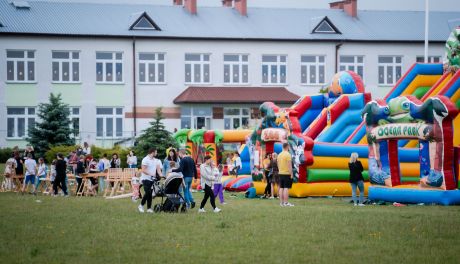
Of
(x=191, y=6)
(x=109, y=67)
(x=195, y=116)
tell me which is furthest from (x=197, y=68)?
(x=109, y=67)

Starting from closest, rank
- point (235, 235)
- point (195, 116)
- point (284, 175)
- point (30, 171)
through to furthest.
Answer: point (235, 235) < point (284, 175) < point (30, 171) < point (195, 116)

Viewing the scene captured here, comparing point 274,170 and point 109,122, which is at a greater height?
point 109,122

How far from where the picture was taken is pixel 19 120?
53188mm

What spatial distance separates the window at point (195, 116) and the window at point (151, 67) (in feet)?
8.13

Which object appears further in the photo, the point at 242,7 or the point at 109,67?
the point at 242,7

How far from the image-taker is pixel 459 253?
14.8m

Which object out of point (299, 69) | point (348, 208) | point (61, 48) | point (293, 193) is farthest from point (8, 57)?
point (348, 208)

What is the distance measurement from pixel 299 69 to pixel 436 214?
3641 cm

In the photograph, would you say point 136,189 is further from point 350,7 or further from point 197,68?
point 350,7

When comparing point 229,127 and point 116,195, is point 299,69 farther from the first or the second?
point 116,195

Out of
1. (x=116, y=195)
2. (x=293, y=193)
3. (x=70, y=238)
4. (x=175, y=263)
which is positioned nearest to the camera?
(x=175, y=263)

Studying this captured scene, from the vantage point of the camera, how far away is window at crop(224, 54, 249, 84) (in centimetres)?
5625

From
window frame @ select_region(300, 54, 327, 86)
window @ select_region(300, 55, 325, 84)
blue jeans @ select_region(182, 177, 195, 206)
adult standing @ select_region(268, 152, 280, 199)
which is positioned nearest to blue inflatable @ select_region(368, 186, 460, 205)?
adult standing @ select_region(268, 152, 280, 199)

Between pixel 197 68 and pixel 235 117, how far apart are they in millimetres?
3904
